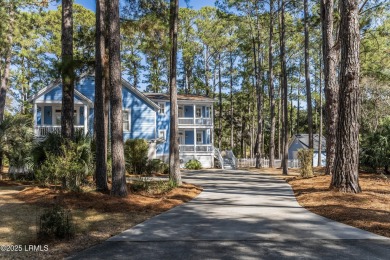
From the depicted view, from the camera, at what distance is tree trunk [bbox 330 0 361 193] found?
31.4 feet

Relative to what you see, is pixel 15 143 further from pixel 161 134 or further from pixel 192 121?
pixel 192 121

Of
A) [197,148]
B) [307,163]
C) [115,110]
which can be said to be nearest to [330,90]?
[307,163]

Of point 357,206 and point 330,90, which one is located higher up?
point 330,90

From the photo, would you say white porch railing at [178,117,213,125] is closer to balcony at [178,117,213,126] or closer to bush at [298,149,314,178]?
balcony at [178,117,213,126]

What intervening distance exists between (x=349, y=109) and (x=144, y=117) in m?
20.2

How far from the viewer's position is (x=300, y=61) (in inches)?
1545

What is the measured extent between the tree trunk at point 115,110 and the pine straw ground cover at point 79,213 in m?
0.58

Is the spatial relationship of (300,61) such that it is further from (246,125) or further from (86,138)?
(86,138)

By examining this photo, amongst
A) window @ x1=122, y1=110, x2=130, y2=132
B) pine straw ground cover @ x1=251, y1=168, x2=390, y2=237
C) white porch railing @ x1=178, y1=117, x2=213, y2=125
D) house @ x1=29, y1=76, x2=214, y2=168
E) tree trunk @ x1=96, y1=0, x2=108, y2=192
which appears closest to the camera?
pine straw ground cover @ x1=251, y1=168, x2=390, y2=237

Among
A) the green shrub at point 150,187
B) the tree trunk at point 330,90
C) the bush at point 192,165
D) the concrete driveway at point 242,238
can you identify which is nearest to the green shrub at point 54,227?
the concrete driveway at point 242,238

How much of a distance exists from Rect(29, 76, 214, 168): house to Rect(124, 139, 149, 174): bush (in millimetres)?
3788

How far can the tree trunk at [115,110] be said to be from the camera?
10.0 metres

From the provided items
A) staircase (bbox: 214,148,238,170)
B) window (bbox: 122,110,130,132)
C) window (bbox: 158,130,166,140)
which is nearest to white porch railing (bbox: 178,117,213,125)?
window (bbox: 158,130,166,140)

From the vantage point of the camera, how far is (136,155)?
19.9 m
